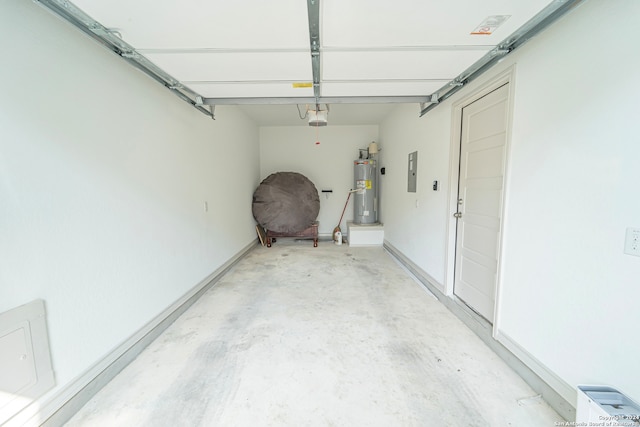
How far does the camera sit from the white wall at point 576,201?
1106 mm

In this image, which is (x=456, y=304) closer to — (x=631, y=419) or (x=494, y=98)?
(x=631, y=419)

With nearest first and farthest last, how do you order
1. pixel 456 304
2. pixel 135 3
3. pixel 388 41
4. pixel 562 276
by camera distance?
pixel 135 3 → pixel 562 276 → pixel 388 41 → pixel 456 304

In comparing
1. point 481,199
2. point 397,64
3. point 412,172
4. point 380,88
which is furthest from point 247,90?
point 412,172

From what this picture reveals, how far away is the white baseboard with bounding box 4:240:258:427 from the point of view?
122 centimetres

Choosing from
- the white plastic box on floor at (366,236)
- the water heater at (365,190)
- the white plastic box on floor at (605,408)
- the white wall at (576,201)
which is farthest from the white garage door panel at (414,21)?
the white plastic box on floor at (366,236)

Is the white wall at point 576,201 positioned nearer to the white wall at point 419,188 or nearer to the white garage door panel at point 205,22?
the white wall at point 419,188

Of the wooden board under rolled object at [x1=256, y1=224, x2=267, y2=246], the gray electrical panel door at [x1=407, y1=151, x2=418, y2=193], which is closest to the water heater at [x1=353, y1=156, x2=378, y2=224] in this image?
the gray electrical panel door at [x1=407, y1=151, x2=418, y2=193]

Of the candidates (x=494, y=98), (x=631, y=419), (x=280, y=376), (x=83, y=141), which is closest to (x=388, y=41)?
(x=494, y=98)

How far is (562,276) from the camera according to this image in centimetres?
138

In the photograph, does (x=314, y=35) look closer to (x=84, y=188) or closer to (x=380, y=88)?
(x=380, y=88)

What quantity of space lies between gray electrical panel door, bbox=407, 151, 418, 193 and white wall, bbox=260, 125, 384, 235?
2093mm

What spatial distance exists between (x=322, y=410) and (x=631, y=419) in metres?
1.34

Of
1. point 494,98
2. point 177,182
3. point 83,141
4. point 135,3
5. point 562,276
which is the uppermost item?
point 135,3

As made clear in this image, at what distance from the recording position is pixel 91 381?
1.50 meters
